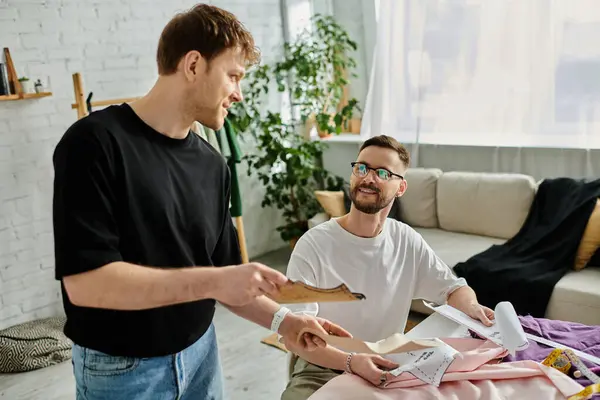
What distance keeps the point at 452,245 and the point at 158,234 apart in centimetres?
278

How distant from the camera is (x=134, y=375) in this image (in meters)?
1.24

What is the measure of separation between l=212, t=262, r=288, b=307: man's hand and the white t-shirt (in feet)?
2.42

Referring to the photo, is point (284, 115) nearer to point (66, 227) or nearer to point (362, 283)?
point (362, 283)

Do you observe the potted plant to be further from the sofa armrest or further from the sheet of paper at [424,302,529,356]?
the sheet of paper at [424,302,529,356]

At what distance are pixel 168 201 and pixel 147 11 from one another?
124 inches

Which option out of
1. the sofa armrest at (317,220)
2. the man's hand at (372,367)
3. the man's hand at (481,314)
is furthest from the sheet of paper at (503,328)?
the sofa armrest at (317,220)

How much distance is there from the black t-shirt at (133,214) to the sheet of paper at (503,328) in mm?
734

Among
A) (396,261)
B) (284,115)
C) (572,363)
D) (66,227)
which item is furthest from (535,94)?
(66,227)

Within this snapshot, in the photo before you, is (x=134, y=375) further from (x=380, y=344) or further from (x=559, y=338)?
(x=559, y=338)

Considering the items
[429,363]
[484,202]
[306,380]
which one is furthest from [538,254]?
[429,363]

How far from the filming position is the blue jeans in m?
1.23

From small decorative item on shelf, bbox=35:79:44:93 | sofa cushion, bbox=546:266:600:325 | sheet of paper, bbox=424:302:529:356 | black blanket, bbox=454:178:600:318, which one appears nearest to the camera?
sheet of paper, bbox=424:302:529:356

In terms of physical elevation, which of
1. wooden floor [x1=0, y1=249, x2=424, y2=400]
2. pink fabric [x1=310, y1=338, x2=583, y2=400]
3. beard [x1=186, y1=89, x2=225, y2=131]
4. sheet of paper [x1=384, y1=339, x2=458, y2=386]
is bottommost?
wooden floor [x1=0, y1=249, x2=424, y2=400]

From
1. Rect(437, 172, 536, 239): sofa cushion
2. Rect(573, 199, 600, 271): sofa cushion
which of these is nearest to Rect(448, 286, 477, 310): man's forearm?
Rect(573, 199, 600, 271): sofa cushion
